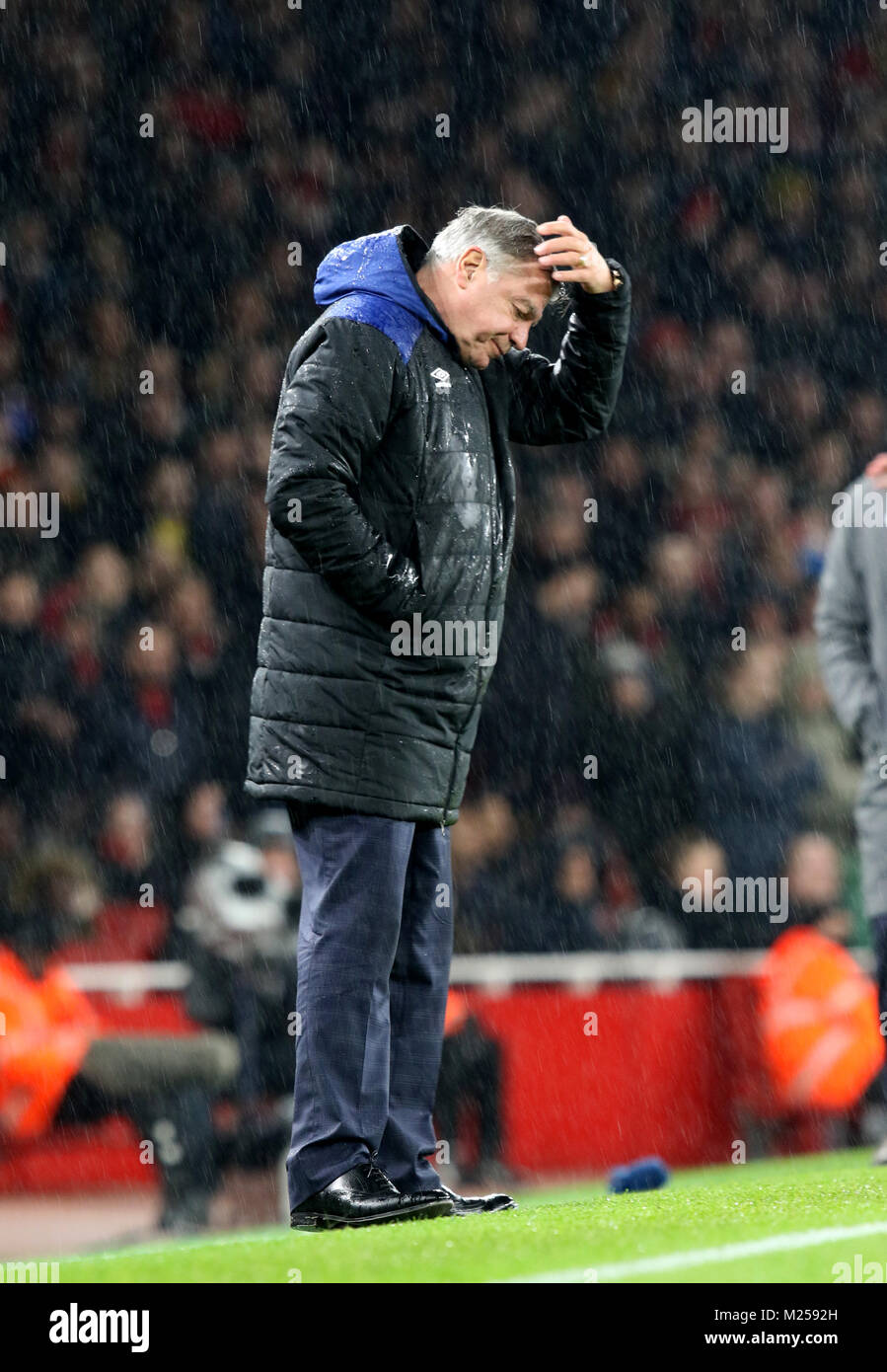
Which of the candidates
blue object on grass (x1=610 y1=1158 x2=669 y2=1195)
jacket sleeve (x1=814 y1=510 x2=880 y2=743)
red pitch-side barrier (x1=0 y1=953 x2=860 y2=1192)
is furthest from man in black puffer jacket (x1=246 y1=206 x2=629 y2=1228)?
red pitch-side barrier (x1=0 y1=953 x2=860 y2=1192)

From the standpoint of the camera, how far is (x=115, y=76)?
39.9 ft

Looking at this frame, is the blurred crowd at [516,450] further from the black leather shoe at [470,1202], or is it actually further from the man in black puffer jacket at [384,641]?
the man in black puffer jacket at [384,641]

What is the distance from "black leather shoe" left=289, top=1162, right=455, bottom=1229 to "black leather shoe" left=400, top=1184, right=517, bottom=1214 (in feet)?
0.18

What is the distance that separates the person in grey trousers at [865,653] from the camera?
573 centimetres

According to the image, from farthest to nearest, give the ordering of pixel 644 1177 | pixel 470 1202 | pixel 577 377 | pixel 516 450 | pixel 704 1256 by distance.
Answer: pixel 516 450 → pixel 644 1177 → pixel 577 377 → pixel 470 1202 → pixel 704 1256

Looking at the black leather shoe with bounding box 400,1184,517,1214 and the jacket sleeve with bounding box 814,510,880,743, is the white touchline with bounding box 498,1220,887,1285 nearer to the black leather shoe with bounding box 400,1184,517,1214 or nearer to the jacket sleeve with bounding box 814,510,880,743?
the black leather shoe with bounding box 400,1184,517,1214

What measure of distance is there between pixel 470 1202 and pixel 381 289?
1.89 meters

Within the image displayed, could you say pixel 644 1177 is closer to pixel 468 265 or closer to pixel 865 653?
pixel 865 653

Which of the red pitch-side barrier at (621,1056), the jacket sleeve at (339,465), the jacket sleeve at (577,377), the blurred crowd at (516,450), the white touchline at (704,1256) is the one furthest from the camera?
the blurred crowd at (516,450)

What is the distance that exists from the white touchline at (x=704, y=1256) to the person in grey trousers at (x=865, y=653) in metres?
1.73

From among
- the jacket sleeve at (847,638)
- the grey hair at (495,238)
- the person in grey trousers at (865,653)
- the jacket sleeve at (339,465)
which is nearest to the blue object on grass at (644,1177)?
the person in grey trousers at (865,653)

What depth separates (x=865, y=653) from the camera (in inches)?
237

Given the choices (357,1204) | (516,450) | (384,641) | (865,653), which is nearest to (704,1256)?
(357,1204)
